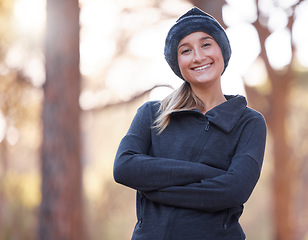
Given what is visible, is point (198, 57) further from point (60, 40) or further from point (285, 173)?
point (285, 173)

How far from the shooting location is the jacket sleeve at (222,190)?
1841mm

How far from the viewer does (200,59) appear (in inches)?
78.7

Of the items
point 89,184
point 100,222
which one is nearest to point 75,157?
point 100,222

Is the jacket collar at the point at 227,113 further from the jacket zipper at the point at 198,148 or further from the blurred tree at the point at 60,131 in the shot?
the blurred tree at the point at 60,131

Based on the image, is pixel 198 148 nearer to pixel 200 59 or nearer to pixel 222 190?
pixel 222 190

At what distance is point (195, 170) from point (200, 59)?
1.52ft

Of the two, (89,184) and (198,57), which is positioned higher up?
(198,57)

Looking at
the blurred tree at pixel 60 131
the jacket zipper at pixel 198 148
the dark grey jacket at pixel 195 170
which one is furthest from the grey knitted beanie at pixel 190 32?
the blurred tree at pixel 60 131

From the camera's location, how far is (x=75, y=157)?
6023 millimetres

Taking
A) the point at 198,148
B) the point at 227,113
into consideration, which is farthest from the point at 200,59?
the point at 198,148

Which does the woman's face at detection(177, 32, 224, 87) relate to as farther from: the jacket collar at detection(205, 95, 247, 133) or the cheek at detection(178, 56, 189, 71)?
the jacket collar at detection(205, 95, 247, 133)

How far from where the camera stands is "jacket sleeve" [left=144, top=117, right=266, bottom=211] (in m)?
1.84

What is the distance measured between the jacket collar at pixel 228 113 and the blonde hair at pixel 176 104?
0.10 metres

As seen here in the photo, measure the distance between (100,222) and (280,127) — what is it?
8.75 m
